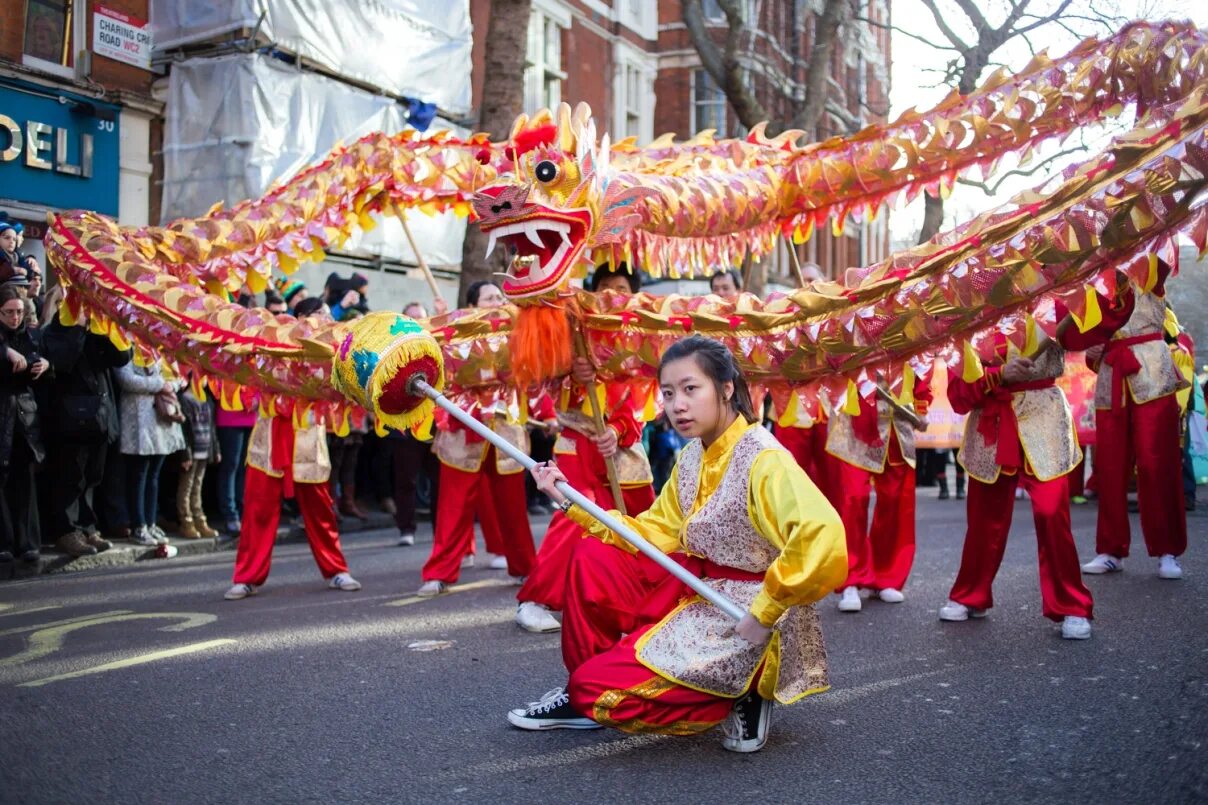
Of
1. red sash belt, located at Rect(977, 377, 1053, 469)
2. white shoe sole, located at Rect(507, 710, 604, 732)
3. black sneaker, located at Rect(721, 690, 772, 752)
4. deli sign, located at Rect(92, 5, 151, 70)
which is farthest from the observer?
deli sign, located at Rect(92, 5, 151, 70)

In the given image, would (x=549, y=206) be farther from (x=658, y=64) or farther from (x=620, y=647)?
(x=658, y=64)

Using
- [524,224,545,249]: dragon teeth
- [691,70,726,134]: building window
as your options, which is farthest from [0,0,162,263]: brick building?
[691,70,726,134]: building window

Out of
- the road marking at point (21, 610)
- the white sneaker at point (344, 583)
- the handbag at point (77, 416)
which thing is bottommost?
the road marking at point (21, 610)

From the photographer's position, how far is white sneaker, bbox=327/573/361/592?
261 inches

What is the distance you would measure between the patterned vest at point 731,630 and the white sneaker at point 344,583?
11.8 feet

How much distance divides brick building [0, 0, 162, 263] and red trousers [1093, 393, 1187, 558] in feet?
34.0

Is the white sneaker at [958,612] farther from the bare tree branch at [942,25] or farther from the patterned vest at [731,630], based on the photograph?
the bare tree branch at [942,25]

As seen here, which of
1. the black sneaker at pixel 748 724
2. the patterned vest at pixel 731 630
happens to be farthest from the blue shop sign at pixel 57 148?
the black sneaker at pixel 748 724

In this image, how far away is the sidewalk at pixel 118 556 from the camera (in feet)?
23.8

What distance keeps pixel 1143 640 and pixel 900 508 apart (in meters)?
1.57

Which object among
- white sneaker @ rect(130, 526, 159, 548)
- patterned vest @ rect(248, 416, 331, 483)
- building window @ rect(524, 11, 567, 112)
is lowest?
white sneaker @ rect(130, 526, 159, 548)

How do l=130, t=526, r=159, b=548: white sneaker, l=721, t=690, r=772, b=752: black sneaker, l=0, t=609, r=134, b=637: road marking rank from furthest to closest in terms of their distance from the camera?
1. l=130, t=526, r=159, b=548: white sneaker
2. l=0, t=609, r=134, b=637: road marking
3. l=721, t=690, r=772, b=752: black sneaker

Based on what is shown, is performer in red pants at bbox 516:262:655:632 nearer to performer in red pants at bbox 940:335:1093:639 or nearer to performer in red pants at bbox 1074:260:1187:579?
performer in red pants at bbox 940:335:1093:639

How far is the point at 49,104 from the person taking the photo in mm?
12406
